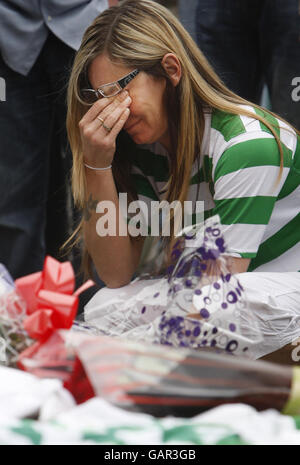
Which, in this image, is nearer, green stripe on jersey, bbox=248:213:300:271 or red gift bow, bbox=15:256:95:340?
red gift bow, bbox=15:256:95:340

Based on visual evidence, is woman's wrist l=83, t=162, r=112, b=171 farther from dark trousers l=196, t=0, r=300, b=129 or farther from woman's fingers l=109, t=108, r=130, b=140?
dark trousers l=196, t=0, r=300, b=129

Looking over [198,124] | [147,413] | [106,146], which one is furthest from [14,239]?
[147,413]

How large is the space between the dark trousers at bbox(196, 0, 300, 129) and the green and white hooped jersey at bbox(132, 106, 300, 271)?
1.11 ft

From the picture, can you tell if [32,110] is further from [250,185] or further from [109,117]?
[250,185]

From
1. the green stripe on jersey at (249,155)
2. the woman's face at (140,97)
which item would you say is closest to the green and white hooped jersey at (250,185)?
the green stripe on jersey at (249,155)

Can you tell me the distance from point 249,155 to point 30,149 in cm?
71

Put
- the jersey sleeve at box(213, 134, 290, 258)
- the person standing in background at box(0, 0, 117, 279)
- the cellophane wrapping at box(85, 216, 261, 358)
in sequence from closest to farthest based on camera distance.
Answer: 1. the cellophane wrapping at box(85, 216, 261, 358)
2. the jersey sleeve at box(213, 134, 290, 258)
3. the person standing in background at box(0, 0, 117, 279)

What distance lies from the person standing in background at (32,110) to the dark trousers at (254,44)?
0.90 feet

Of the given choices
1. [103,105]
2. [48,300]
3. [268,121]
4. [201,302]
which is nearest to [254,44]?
[268,121]

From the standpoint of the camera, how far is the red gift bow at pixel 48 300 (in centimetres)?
84

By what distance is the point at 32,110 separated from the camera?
1734mm

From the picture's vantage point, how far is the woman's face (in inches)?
50.9

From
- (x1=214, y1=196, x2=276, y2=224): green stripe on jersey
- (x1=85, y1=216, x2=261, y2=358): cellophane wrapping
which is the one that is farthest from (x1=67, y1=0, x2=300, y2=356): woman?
(x1=85, y1=216, x2=261, y2=358): cellophane wrapping

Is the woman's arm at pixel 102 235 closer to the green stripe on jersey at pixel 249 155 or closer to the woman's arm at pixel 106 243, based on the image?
the woman's arm at pixel 106 243
